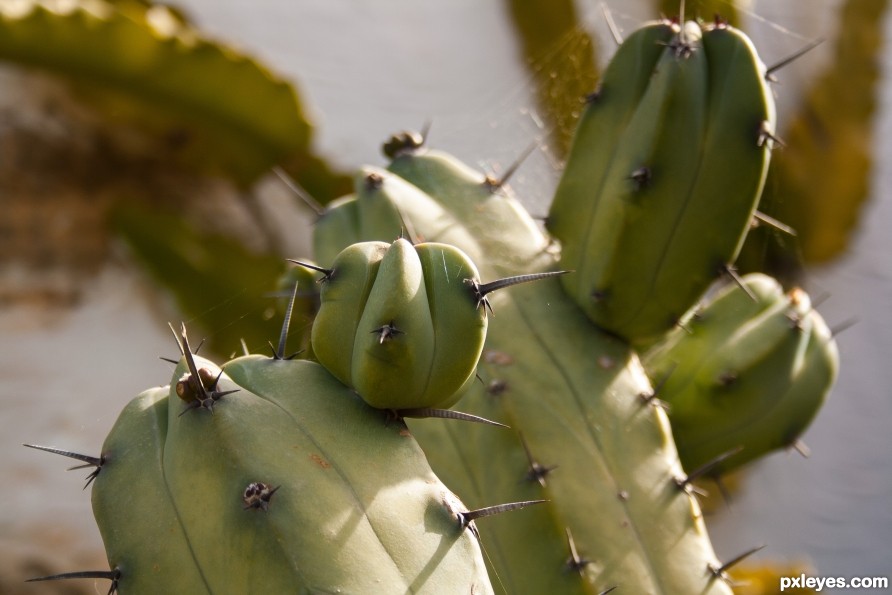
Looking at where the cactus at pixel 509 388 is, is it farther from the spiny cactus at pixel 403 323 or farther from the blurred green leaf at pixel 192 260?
the blurred green leaf at pixel 192 260

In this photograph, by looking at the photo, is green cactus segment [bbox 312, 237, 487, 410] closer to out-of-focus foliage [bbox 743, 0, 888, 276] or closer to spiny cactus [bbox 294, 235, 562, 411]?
spiny cactus [bbox 294, 235, 562, 411]

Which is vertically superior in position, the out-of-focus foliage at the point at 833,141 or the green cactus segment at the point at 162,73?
the green cactus segment at the point at 162,73

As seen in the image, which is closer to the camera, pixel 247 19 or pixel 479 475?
pixel 479 475

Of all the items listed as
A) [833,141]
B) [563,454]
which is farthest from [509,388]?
[833,141]

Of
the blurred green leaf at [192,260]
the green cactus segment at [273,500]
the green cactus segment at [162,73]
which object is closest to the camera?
the green cactus segment at [273,500]

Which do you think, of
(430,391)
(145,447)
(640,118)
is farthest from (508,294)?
(145,447)

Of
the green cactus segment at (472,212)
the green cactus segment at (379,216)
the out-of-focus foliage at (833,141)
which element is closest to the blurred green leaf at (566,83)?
the green cactus segment at (472,212)

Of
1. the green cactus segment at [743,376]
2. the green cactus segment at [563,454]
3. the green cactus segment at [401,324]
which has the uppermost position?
the green cactus segment at [401,324]

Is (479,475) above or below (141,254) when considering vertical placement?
above

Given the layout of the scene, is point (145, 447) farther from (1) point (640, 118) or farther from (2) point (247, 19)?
(2) point (247, 19)
